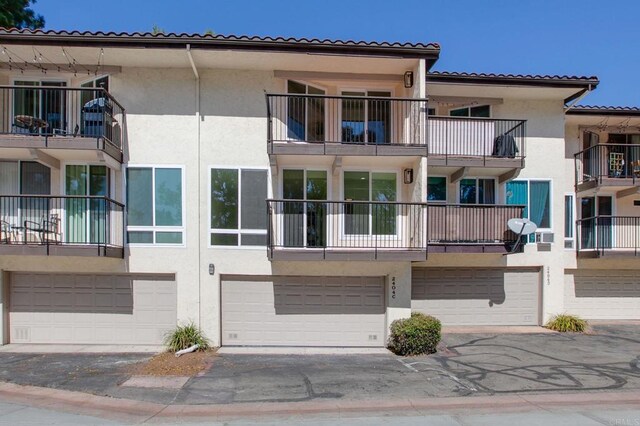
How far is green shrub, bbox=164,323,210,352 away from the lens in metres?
10.7

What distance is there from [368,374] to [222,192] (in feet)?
19.7

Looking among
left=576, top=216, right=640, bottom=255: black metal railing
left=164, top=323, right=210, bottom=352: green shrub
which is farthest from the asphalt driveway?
left=576, top=216, right=640, bottom=255: black metal railing

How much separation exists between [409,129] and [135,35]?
24.7 ft

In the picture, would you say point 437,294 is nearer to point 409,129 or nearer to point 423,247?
point 423,247

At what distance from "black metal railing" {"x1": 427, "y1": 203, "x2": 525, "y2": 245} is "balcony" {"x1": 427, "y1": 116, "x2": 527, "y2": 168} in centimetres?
133

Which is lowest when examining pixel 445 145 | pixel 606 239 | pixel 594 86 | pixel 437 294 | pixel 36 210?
pixel 437 294

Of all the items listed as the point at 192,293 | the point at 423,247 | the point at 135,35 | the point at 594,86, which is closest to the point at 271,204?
the point at 192,293

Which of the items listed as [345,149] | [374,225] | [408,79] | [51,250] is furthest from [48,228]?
[408,79]

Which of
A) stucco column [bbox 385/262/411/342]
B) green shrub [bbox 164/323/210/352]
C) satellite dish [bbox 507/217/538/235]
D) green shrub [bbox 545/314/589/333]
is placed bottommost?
green shrub [bbox 545/314/589/333]

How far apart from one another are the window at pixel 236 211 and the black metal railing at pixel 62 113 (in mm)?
2961

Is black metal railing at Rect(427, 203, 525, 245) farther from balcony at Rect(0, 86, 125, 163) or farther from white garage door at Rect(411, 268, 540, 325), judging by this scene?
balcony at Rect(0, 86, 125, 163)

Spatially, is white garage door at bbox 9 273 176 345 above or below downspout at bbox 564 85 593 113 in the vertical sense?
below

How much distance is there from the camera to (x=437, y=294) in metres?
13.6

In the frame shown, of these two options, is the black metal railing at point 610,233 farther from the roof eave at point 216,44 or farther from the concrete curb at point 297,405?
the roof eave at point 216,44
